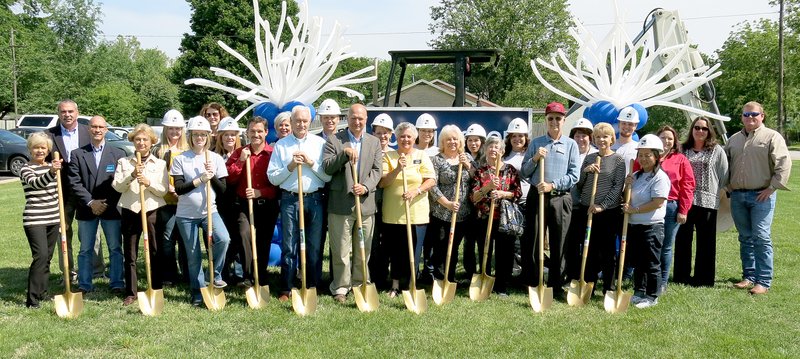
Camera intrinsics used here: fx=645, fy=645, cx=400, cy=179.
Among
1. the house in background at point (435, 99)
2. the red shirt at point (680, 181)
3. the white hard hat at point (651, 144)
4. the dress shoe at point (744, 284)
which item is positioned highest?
the house in background at point (435, 99)

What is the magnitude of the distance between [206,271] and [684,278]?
542cm

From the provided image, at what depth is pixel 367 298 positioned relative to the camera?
6047mm

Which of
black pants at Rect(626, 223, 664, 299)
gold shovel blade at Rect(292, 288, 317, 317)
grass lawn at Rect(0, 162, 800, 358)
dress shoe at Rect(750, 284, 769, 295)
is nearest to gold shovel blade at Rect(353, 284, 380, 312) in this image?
grass lawn at Rect(0, 162, 800, 358)

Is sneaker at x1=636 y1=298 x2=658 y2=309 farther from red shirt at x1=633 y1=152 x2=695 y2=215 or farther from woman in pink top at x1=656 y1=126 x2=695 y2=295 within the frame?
red shirt at x1=633 y1=152 x2=695 y2=215

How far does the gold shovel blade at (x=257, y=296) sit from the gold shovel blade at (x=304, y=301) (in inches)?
13.9

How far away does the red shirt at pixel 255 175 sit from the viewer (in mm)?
6199

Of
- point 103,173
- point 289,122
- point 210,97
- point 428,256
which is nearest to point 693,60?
point 428,256

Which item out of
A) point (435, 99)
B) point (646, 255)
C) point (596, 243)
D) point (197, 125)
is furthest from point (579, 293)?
point (435, 99)

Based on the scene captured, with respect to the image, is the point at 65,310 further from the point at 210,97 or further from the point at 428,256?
the point at 210,97

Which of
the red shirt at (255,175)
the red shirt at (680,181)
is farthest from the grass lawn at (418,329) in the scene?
the red shirt at (255,175)

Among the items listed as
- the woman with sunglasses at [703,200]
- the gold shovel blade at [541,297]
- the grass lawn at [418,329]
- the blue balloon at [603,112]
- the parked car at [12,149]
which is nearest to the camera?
the grass lawn at [418,329]

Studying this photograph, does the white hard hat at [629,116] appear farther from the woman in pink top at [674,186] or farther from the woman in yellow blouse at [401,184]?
the woman in yellow blouse at [401,184]

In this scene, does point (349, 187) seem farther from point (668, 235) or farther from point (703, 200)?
point (703, 200)

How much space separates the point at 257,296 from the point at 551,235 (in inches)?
115
